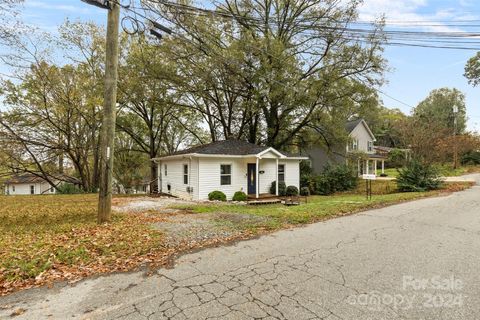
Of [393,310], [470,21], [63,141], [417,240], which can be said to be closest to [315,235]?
[417,240]

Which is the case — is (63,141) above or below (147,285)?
above

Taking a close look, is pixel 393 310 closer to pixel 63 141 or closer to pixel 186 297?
pixel 186 297

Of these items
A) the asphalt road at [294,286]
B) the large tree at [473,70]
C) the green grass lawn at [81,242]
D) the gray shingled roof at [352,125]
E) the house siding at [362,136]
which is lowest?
the asphalt road at [294,286]

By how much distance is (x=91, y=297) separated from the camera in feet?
11.0

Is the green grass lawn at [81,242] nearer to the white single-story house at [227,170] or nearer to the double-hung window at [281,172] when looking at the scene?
the white single-story house at [227,170]

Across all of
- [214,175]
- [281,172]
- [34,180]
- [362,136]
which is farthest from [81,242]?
[34,180]

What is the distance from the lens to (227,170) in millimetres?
16719

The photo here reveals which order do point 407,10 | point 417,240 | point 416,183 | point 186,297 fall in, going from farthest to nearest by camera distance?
point 416,183, point 407,10, point 417,240, point 186,297

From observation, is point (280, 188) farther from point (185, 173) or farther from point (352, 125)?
point (352, 125)

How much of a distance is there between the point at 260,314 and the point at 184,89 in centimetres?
1930

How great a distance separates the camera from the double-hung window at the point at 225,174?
16.5 m

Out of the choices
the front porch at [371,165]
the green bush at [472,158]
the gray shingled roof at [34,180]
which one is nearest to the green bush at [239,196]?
the gray shingled roof at [34,180]

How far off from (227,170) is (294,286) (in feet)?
43.6

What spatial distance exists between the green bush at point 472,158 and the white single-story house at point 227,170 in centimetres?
2893
